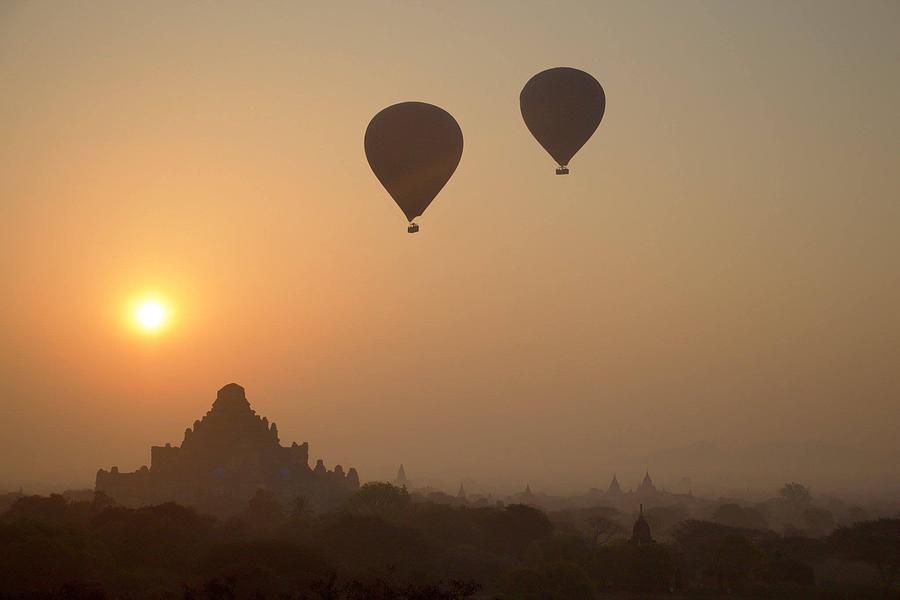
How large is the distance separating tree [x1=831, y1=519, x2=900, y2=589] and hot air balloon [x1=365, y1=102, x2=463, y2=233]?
3981cm

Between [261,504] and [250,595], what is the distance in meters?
44.0

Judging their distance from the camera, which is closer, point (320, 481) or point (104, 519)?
point (104, 519)

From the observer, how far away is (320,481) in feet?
345

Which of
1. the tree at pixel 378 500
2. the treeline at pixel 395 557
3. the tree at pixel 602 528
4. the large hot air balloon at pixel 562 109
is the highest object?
the large hot air balloon at pixel 562 109

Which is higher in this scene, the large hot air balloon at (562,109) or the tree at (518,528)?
the large hot air balloon at (562,109)

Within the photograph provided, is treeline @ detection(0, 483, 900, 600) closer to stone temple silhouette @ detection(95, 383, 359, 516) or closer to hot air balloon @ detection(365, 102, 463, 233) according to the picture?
stone temple silhouette @ detection(95, 383, 359, 516)

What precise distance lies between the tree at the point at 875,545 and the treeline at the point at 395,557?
108 mm

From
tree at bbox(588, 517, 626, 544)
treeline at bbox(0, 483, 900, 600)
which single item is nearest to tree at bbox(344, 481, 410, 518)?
treeline at bbox(0, 483, 900, 600)

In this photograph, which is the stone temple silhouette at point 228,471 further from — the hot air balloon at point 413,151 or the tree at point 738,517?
the hot air balloon at point 413,151

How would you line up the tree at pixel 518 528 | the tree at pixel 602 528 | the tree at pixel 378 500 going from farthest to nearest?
the tree at pixel 602 528 < the tree at pixel 378 500 < the tree at pixel 518 528

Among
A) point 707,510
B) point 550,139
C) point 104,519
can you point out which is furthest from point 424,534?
point 707,510

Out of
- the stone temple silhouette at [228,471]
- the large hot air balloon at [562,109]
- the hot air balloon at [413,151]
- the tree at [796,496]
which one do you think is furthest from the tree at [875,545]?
the tree at [796,496]

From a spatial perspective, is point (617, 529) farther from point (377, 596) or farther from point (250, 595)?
point (377, 596)

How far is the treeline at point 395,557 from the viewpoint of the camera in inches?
1880
